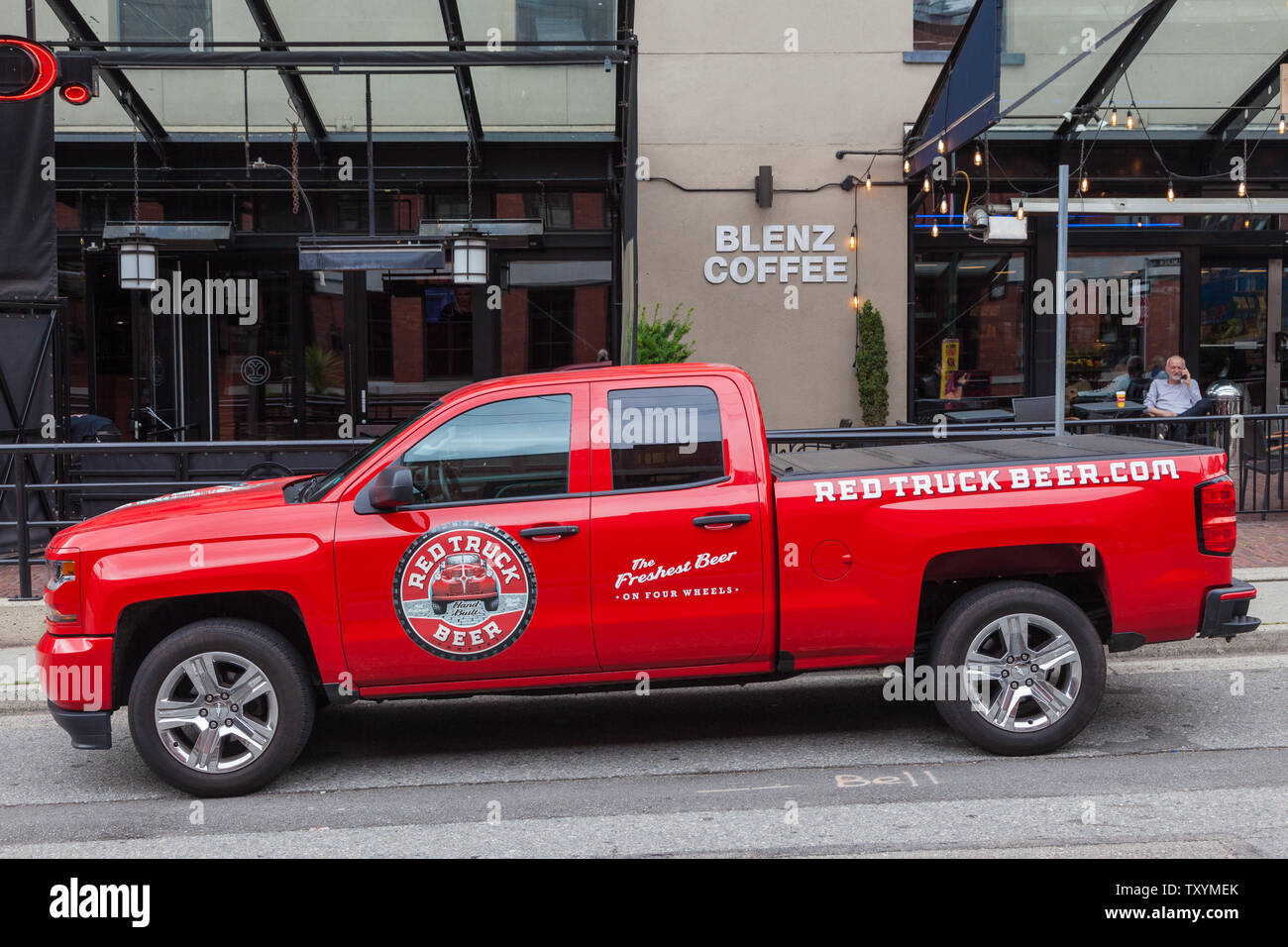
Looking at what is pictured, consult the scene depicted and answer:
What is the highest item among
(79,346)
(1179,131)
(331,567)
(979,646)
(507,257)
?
(1179,131)

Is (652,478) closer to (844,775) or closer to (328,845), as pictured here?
(844,775)

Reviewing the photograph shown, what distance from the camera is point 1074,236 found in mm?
15023

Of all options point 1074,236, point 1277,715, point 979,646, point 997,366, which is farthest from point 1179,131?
point 979,646

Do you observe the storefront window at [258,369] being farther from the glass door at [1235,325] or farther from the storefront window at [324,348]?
the glass door at [1235,325]

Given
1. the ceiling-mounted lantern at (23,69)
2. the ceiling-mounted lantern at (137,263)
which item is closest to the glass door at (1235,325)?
the ceiling-mounted lantern at (137,263)

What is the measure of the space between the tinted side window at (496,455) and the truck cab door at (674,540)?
20 cm

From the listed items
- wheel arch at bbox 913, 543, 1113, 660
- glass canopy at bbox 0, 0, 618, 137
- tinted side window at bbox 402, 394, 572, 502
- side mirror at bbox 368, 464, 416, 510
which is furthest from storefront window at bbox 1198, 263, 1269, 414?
side mirror at bbox 368, 464, 416, 510

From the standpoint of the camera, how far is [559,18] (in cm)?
1269

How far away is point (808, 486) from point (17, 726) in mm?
4710

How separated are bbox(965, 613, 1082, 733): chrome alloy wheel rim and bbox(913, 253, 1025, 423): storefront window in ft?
32.4

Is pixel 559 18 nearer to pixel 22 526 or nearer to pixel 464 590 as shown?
pixel 22 526

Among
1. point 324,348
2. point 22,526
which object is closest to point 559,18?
point 324,348

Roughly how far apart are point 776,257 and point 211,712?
35.8 ft

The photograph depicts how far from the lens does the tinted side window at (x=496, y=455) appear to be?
17.7 ft
